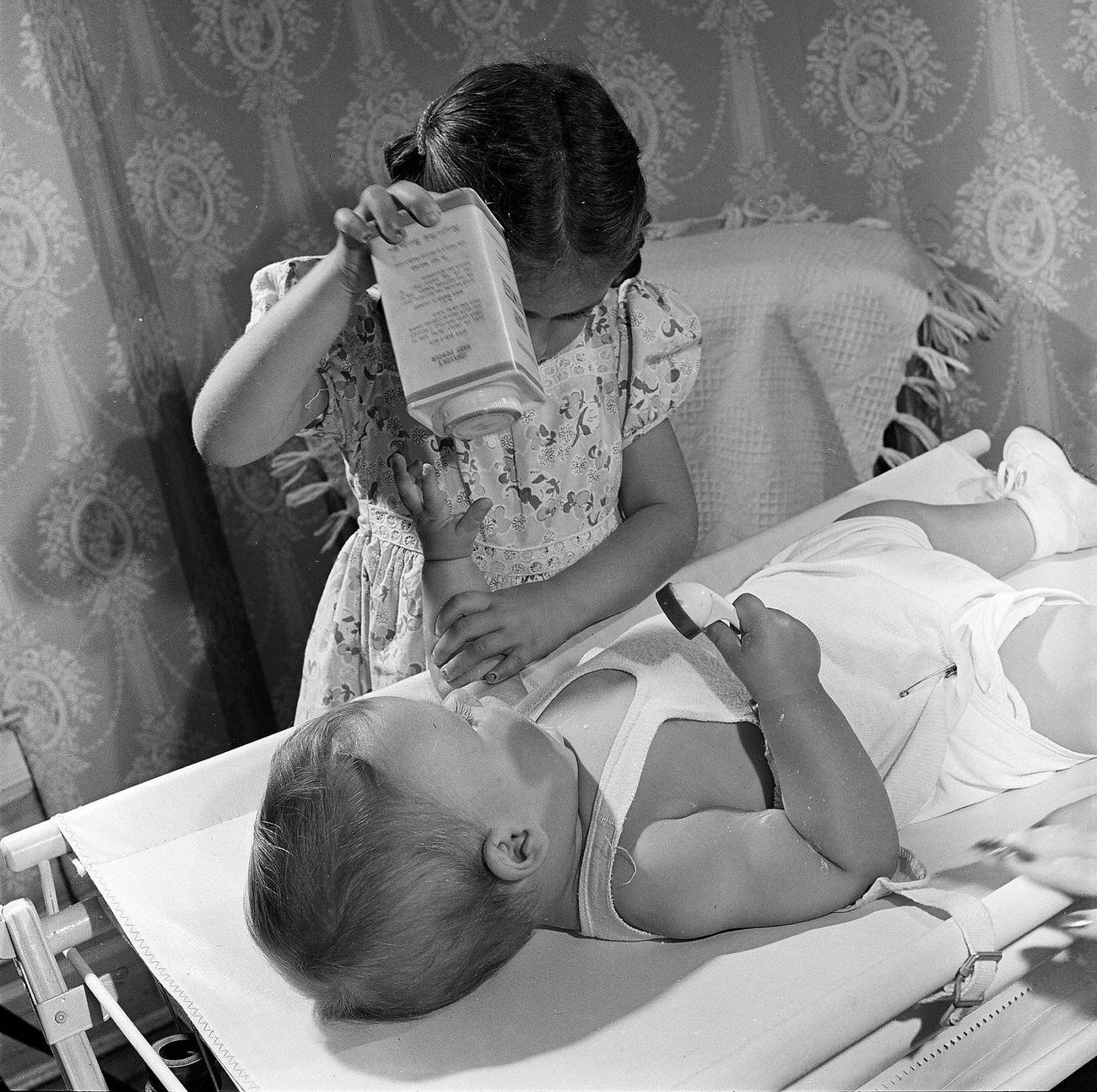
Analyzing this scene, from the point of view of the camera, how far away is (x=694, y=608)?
1.60 feet

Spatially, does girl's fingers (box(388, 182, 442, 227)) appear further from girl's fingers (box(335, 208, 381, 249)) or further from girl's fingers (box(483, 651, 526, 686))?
girl's fingers (box(483, 651, 526, 686))

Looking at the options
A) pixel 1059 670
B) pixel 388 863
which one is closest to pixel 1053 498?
pixel 1059 670

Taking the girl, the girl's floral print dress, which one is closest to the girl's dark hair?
the girl

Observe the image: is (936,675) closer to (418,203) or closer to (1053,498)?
(1053,498)

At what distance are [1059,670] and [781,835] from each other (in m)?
0.19

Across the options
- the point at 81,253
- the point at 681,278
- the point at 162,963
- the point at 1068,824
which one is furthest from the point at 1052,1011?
the point at 81,253

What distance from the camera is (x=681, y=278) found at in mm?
742

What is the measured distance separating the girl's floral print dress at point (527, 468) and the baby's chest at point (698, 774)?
15cm

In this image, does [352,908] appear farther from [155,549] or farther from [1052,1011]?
[155,549]

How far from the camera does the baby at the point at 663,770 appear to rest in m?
0.41

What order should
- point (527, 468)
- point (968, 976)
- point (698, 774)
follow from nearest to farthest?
1. point (968, 976)
2. point (698, 774)
3. point (527, 468)

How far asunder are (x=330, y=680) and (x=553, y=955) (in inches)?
9.5

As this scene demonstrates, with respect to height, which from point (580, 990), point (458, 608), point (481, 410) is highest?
point (481, 410)

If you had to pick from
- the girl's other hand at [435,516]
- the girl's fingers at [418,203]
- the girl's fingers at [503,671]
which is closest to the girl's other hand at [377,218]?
the girl's fingers at [418,203]
